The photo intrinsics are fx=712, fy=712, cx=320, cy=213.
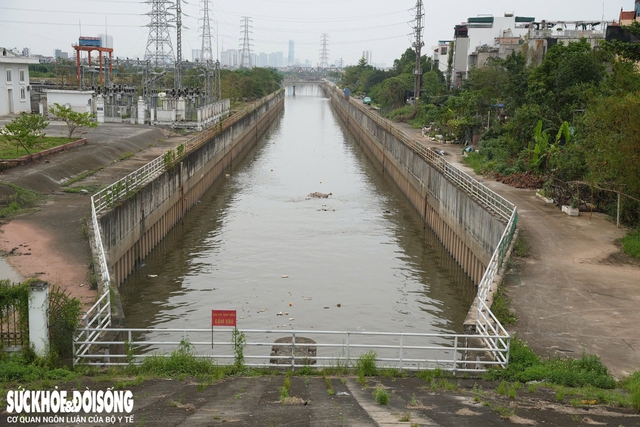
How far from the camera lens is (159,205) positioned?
34.7 m

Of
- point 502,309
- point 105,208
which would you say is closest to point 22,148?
point 105,208

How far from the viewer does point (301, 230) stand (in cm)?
3681

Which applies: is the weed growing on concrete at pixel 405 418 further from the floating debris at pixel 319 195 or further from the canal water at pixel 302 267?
the floating debris at pixel 319 195

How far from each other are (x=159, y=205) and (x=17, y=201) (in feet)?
24.8

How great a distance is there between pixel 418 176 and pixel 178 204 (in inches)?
586

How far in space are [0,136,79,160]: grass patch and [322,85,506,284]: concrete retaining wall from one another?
21.7 m

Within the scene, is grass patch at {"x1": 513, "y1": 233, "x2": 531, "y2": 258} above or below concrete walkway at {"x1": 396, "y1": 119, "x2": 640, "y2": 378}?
above

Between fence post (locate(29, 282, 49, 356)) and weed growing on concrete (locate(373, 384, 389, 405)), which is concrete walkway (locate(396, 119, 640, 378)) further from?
Result: fence post (locate(29, 282, 49, 356))

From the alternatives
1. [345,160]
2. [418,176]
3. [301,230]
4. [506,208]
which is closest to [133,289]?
[301,230]

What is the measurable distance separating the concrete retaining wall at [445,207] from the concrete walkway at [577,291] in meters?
1.64

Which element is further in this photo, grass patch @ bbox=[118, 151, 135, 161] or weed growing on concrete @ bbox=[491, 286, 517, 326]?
grass patch @ bbox=[118, 151, 135, 161]

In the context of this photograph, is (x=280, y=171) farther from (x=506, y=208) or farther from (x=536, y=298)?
(x=536, y=298)

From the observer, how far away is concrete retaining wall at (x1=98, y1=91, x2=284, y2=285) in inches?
1046

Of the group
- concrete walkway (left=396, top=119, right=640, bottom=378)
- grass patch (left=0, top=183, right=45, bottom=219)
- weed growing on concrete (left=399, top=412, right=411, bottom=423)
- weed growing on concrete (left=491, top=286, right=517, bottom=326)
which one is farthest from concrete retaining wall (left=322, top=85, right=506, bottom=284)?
grass patch (left=0, top=183, right=45, bottom=219)
